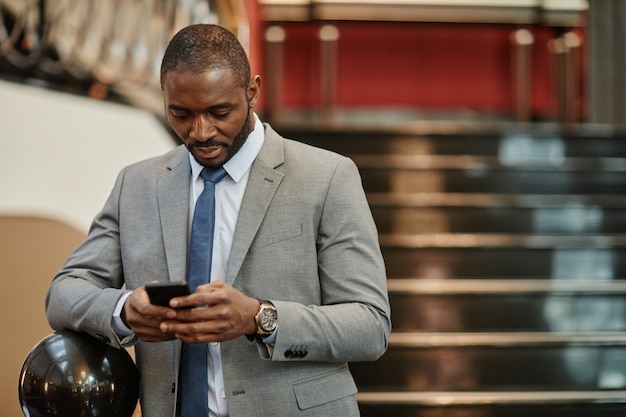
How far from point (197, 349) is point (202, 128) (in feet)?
1.40

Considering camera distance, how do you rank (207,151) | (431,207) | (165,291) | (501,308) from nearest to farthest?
(165,291) < (207,151) < (501,308) < (431,207)

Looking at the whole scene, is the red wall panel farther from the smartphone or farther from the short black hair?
the smartphone

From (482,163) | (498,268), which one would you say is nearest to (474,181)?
(482,163)

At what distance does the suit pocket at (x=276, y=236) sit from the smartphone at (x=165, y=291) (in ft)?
0.87

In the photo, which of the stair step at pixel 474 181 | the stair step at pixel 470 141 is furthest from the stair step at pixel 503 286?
the stair step at pixel 470 141

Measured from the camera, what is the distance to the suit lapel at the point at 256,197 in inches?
66.6

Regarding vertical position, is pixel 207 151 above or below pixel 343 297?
above

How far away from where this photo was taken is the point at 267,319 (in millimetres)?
1578

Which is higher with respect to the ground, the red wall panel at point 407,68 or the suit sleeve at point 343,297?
the red wall panel at point 407,68

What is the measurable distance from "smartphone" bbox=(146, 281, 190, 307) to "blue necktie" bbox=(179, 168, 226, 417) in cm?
21

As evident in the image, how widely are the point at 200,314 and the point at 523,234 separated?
290 centimetres

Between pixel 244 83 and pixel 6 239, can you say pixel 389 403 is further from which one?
pixel 244 83

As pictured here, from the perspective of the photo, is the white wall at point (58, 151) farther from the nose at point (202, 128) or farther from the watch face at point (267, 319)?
the watch face at point (267, 319)

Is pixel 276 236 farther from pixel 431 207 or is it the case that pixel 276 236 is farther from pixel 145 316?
pixel 431 207
